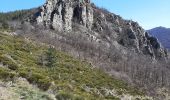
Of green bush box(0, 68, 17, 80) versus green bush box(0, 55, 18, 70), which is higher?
green bush box(0, 55, 18, 70)

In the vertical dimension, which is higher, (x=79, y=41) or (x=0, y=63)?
(x=79, y=41)

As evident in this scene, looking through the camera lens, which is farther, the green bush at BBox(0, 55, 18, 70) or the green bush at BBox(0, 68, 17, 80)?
the green bush at BBox(0, 55, 18, 70)

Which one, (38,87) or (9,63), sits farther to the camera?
(9,63)

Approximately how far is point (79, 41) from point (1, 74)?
16540 centimetres

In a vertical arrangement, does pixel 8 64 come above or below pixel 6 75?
above

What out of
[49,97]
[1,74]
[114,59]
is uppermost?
[114,59]

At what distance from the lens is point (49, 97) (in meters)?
21.4

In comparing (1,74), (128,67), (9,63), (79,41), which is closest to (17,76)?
(1,74)

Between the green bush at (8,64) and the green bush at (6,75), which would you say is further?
the green bush at (8,64)

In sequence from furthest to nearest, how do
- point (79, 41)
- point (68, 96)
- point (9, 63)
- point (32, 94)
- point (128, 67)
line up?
1. point (79, 41)
2. point (128, 67)
3. point (9, 63)
4. point (68, 96)
5. point (32, 94)

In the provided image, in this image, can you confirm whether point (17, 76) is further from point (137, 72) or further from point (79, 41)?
point (79, 41)

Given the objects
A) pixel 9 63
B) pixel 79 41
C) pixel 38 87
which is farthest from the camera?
pixel 79 41

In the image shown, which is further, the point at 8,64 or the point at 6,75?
the point at 8,64

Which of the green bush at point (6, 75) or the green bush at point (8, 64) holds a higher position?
the green bush at point (8, 64)
